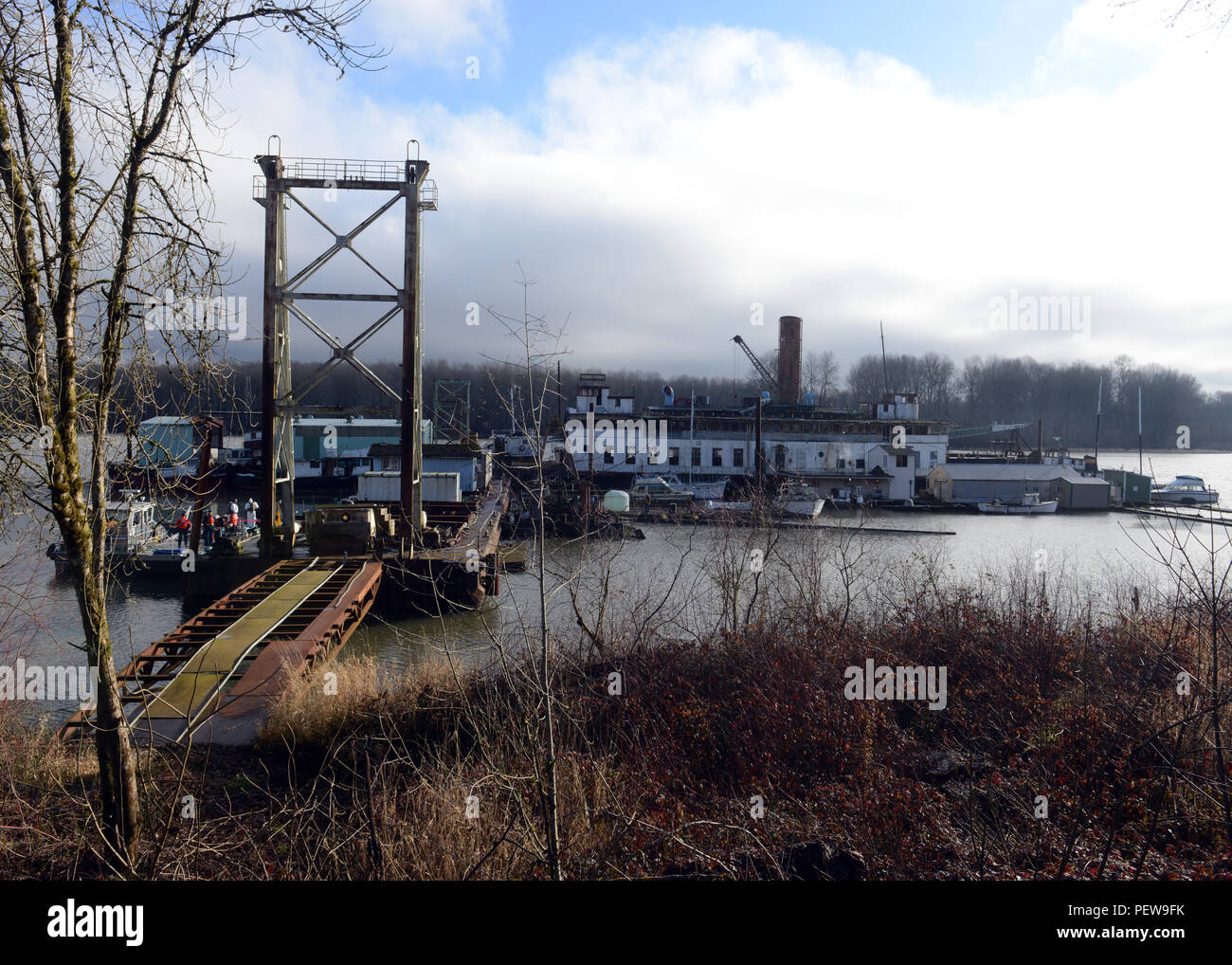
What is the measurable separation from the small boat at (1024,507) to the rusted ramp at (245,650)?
119 feet

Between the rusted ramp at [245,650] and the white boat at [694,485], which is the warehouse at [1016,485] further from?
the rusted ramp at [245,650]

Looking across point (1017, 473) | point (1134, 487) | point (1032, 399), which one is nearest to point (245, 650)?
point (1017, 473)

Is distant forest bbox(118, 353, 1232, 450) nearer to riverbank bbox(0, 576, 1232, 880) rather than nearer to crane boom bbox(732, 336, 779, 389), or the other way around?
crane boom bbox(732, 336, 779, 389)

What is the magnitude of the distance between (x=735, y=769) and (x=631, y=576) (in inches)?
439

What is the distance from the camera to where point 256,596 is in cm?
1356

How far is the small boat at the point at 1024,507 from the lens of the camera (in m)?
40.9

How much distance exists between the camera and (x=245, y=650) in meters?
8.80

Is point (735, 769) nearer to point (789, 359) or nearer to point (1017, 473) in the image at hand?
point (1017, 473)

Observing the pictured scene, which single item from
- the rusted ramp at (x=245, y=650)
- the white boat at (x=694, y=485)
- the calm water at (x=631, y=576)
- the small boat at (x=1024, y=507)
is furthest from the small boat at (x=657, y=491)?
the rusted ramp at (x=245, y=650)

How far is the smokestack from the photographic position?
54812 millimetres

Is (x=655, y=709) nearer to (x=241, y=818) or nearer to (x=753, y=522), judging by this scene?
(x=241, y=818)
